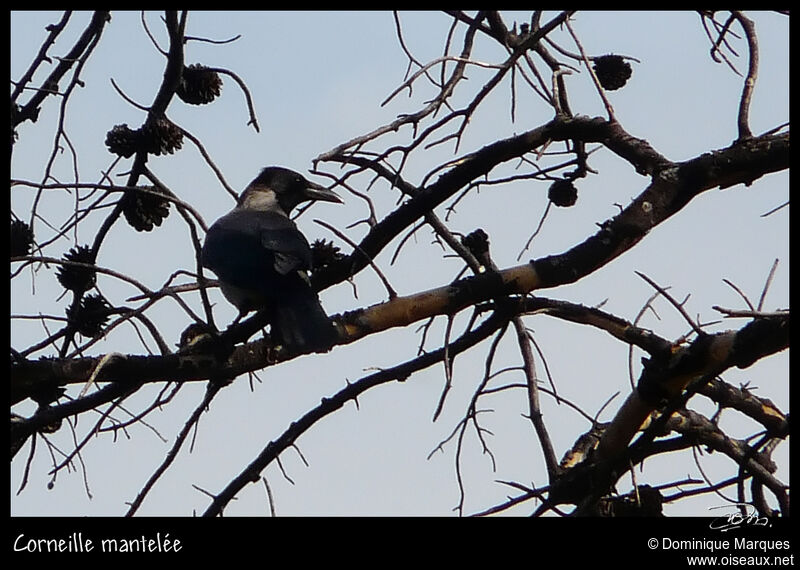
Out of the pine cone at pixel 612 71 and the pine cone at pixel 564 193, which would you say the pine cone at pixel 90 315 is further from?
the pine cone at pixel 612 71

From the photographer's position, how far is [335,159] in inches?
161

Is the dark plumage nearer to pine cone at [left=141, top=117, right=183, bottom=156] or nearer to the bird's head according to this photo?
the bird's head

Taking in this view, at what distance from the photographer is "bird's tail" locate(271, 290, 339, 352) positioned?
4.85m

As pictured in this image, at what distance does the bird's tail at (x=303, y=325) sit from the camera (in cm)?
485

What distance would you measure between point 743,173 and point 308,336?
1.82 m

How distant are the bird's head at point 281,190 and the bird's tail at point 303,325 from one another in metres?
2.07

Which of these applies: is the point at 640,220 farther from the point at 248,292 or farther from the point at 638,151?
the point at 248,292

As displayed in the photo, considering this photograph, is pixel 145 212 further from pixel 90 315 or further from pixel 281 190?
pixel 281 190

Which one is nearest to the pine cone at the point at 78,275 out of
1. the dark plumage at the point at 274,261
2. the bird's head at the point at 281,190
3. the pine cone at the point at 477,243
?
the dark plumage at the point at 274,261

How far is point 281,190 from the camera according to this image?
7699mm

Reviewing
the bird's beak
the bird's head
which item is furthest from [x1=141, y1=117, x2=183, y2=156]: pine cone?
the bird's head

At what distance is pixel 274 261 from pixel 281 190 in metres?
1.75
